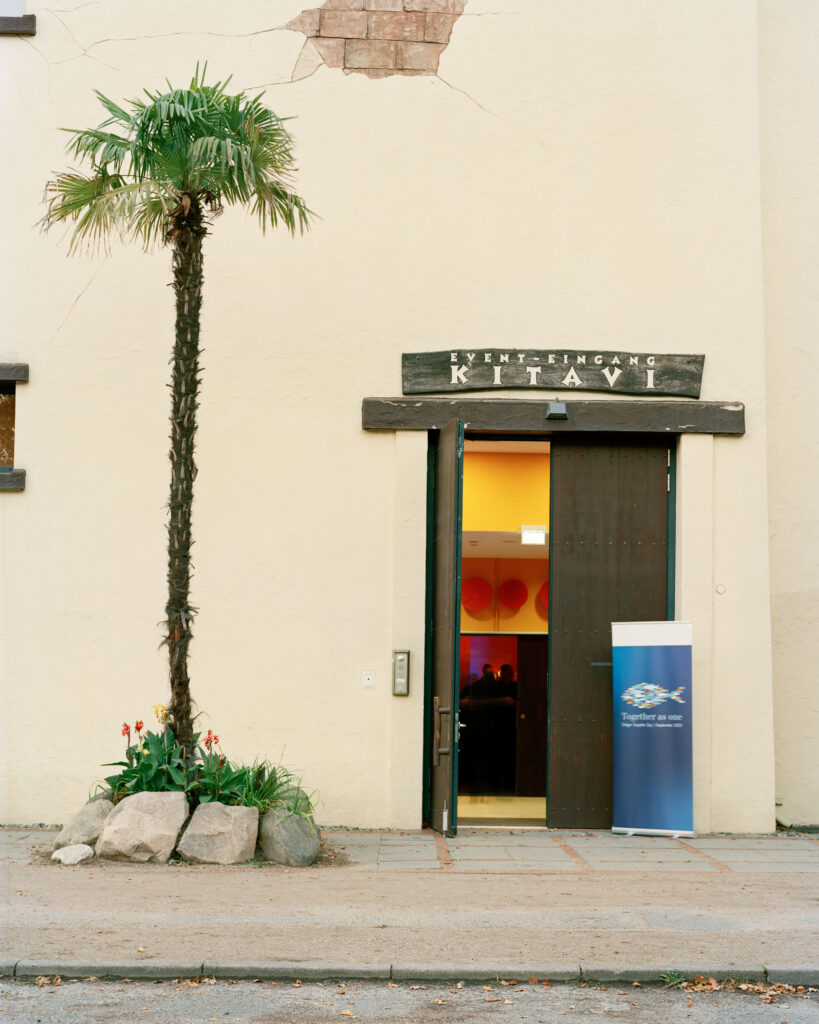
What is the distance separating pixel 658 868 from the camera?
9.19m

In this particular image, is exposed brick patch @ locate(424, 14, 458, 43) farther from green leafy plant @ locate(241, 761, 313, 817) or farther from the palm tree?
green leafy plant @ locate(241, 761, 313, 817)

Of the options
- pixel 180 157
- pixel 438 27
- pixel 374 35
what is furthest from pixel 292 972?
pixel 438 27

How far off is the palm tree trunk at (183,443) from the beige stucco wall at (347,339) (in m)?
1.55

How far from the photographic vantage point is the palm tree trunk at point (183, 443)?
30.9 feet

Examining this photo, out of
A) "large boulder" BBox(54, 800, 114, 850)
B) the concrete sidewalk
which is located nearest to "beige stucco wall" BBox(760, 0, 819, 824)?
the concrete sidewalk

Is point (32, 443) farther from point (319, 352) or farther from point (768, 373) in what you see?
point (768, 373)

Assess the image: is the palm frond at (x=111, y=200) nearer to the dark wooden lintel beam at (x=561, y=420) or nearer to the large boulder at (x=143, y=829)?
the dark wooden lintel beam at (x=561, y=420)

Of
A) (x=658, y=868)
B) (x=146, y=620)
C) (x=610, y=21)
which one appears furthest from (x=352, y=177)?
(x=658, y=868)

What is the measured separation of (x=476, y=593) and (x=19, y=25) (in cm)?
780

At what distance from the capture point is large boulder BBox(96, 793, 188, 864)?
8.90m

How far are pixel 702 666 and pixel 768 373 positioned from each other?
10.1ft

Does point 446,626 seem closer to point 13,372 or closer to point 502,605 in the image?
point 502,605

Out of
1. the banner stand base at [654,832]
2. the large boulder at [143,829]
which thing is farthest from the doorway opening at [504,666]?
the large boulder at [143,829]

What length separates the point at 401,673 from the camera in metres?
10.9
